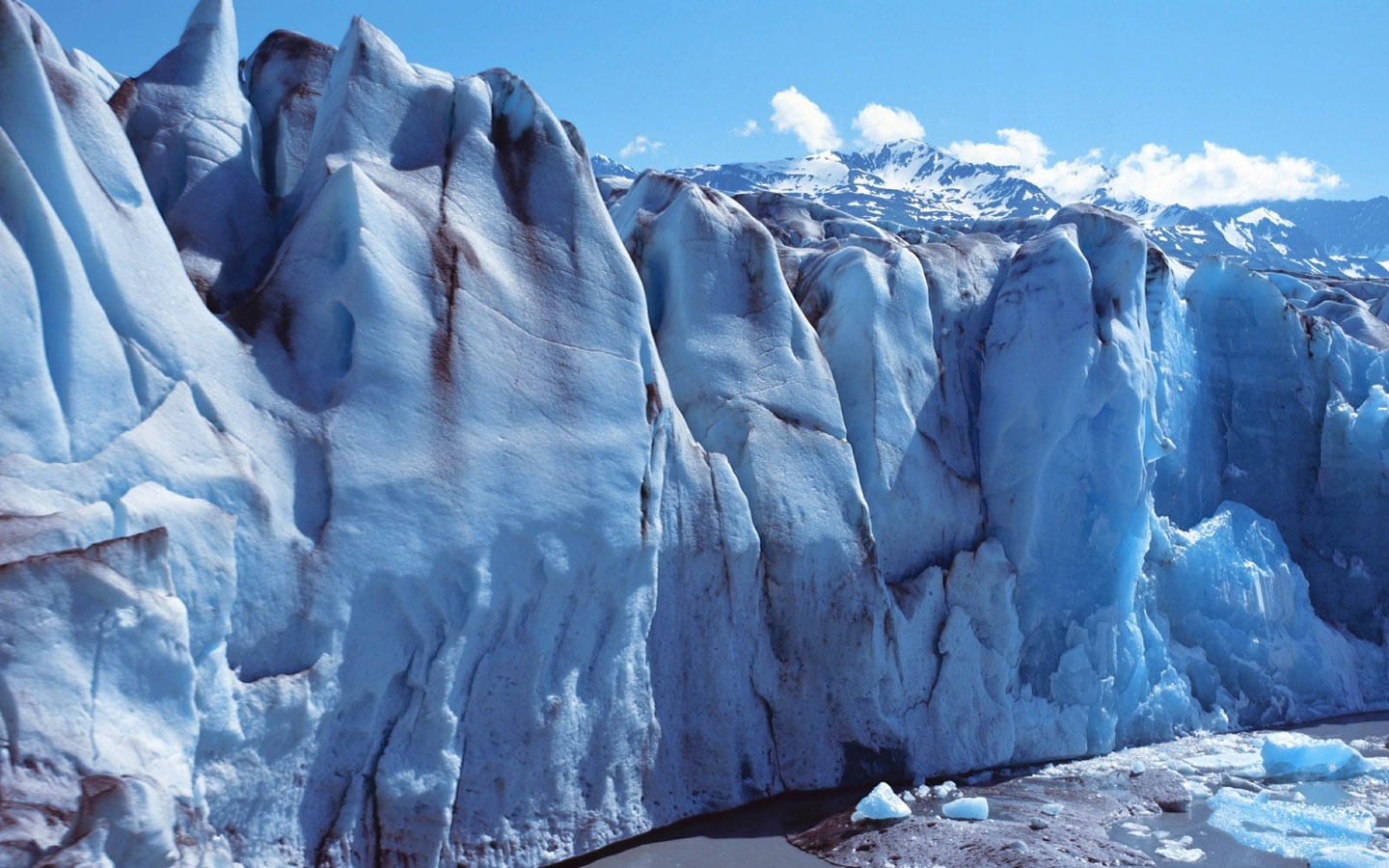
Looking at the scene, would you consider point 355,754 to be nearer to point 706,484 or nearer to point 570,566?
point 570,566

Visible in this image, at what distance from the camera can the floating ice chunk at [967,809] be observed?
288 inches

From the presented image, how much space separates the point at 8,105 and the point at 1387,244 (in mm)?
131400

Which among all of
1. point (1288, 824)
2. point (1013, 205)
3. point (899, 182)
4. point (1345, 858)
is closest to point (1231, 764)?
point (1288, 824)

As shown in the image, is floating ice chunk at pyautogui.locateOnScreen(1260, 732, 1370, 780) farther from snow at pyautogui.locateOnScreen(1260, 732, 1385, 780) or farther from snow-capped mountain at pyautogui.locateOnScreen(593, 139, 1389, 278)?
snow-capped mountain at pyautogui.locateOnScreen(593, 139, 1389, 278)

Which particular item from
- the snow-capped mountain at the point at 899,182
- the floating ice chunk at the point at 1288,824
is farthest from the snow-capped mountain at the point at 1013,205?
the floating ice chunk at the point at 1288,824

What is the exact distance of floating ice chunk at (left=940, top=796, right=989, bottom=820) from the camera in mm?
7316

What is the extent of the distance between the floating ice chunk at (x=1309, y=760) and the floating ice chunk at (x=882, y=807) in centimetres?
354

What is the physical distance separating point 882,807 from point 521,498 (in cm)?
306

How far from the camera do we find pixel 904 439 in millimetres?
9008

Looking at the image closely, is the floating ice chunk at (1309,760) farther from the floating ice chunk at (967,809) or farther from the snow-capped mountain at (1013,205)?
the snow-capped mountain at (1013,205)

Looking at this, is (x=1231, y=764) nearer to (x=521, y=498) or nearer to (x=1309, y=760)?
(x=1309, y=760)

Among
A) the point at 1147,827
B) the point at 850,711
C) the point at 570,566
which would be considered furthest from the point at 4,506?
the point at 1147,827

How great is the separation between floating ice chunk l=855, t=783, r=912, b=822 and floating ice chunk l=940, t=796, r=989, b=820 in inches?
12.5

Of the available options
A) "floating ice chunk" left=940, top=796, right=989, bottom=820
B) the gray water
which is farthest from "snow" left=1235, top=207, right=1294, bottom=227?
"floating ice chunk" left=940, top=796, right=989, bottom=820
